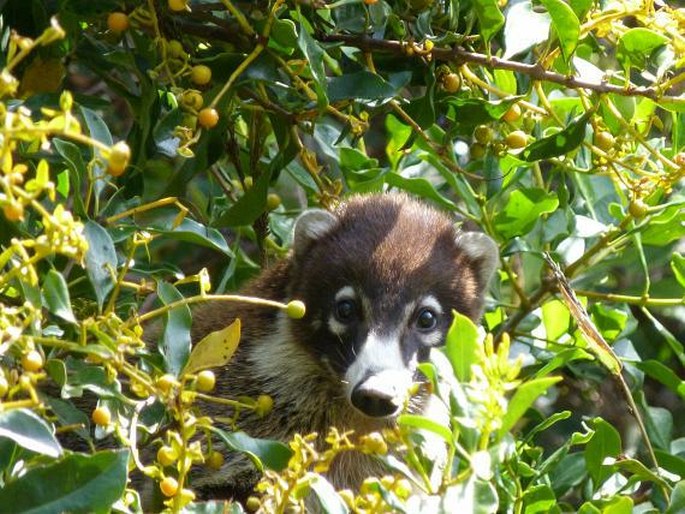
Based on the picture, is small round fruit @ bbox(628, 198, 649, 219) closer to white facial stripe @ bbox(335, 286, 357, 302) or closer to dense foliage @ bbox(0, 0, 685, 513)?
dense foliage @ bbox(0, 0, 685, 513)

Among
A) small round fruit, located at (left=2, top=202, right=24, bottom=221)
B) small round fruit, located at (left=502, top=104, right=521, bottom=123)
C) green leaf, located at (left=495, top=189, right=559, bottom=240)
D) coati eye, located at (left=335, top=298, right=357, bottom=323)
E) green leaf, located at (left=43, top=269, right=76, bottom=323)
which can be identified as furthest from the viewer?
coati eye, located at (left=335, top=298, right=357, bottom=323)

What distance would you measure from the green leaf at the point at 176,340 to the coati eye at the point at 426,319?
5.35ft

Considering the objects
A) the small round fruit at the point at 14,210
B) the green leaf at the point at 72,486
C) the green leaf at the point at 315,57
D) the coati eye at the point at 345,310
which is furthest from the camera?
the coati eye at the point at 345,310

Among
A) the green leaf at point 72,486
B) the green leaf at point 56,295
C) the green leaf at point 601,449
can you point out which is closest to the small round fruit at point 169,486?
the green leaf at point 72,486

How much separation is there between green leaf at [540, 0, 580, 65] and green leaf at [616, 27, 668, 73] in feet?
0.59

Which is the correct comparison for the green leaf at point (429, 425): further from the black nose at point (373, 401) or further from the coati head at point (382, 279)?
the coati head at point (382, 279)

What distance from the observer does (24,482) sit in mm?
2869

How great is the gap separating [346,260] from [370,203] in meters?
0.30

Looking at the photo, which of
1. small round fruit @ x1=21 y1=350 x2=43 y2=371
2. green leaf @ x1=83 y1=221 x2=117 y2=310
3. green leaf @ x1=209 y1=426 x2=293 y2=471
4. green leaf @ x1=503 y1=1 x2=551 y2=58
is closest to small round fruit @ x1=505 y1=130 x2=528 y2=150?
green leaf @ x1=503 y1=1 x2=551 y2=58

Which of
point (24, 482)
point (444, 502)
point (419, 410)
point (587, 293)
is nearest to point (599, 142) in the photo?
point (587, 293)

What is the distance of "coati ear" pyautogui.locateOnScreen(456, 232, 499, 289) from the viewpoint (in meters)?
4.97

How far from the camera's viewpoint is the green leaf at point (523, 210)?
4.76 meters

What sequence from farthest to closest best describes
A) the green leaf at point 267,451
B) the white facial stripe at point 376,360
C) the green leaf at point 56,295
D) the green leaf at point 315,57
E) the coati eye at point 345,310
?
the coati eye at point 345,310, the white facial stripe at point 376,360, the green leaf at point 315,57, the green leaf at point 267,451, the green leaf at point 56,295

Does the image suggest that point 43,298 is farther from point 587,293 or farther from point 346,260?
point 587,293
